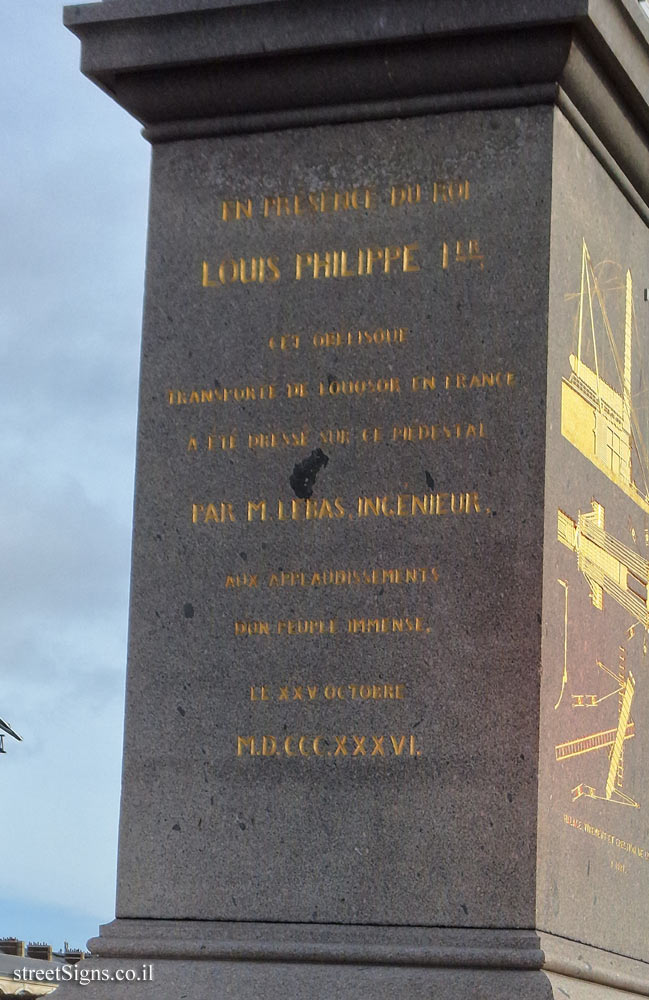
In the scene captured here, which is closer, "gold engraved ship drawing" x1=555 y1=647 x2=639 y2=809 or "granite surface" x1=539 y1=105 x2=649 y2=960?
"granite surface" x1=539 y1=105 x2=649 y2=960

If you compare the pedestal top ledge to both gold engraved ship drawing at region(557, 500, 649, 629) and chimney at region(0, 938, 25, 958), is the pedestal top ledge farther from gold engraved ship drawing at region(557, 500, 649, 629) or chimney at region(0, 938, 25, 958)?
chimney at region(0, 938, 25, 958)

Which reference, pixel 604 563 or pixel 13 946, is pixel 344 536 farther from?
pixel 13 946

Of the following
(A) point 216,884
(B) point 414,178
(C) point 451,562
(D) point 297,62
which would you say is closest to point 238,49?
(D) point 297,62

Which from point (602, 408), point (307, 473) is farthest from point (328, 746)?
point (602, 408)

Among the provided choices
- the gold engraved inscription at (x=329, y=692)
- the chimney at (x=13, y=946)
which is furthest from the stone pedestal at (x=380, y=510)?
the chimney at (x=13, y=946)

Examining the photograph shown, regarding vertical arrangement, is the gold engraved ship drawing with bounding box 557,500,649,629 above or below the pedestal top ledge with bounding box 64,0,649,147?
below

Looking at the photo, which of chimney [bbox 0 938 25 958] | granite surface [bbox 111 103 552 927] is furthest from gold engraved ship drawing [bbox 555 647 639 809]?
chimney [bbox 0 938 25 958]

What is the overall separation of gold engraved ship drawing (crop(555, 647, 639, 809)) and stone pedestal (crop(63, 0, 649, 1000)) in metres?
0.03

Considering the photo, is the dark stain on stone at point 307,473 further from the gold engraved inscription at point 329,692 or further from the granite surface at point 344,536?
the gold engraved inscription at point 329,692

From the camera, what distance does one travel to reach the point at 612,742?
9.02 meters

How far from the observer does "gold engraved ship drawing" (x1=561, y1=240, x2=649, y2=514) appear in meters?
8.81

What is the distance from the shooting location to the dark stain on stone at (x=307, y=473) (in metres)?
8.73

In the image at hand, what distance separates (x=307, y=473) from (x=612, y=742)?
181cm

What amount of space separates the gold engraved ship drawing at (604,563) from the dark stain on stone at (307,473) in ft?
3.44
